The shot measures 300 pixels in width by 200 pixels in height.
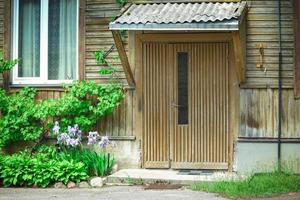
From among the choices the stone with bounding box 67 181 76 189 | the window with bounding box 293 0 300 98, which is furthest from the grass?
the stone with bounding box 67 181 76 189

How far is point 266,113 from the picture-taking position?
1152 cm

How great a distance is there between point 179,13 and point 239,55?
1336mm

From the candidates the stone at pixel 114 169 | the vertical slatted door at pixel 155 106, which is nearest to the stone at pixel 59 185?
the stone at pixel 114 169

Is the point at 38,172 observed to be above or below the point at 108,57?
below

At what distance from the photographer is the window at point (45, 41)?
12.4 metres

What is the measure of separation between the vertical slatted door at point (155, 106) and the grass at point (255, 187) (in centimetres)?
184

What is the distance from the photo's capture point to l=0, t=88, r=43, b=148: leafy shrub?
12008 mm

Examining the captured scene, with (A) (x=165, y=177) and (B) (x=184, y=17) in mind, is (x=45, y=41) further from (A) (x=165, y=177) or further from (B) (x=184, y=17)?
(A) (x=165, y=177)

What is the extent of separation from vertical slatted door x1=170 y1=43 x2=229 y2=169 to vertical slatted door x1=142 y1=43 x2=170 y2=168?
158 millimetres

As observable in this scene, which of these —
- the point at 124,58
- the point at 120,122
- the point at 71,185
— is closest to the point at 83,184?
the point at 71,185

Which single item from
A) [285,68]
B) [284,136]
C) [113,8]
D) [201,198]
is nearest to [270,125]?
[284,136]

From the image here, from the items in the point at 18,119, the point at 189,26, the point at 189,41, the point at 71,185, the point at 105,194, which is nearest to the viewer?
the point at 105,194

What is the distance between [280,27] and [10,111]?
555 cm

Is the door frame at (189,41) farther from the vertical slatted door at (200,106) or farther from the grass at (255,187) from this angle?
the grass at (255,187)
